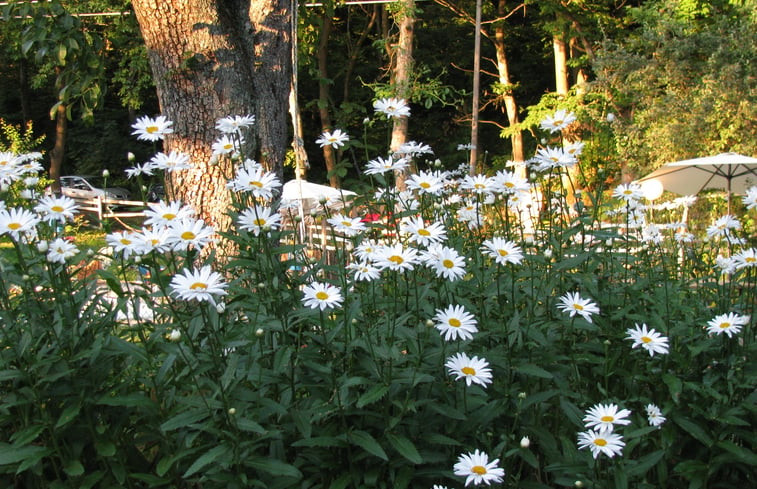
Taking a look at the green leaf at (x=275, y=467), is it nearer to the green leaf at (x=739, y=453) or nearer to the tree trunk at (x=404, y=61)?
the green leaf at (x=739, y=453)

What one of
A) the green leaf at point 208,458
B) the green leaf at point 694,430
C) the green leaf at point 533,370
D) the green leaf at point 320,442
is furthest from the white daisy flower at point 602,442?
the green leaf at point 208,458

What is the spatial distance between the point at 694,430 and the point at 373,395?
103 cm

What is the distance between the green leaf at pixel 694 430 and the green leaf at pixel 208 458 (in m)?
1.32

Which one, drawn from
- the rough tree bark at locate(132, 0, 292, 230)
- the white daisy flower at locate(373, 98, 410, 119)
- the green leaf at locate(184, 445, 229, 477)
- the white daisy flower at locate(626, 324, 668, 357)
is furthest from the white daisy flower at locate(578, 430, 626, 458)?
the rough tree bark at locate(132, 0, 292, 230)

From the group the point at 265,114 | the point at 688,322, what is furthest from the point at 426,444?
the point at 265,114

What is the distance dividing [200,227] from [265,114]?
216 centimetres

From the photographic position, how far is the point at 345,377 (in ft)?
5.79

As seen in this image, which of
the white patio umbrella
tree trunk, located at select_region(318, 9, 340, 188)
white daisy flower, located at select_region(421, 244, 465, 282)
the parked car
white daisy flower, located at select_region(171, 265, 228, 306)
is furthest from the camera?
the parked car

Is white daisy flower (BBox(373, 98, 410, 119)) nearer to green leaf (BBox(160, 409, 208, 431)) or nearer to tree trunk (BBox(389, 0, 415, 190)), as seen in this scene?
green leaf (BBox(160, 409, 208, 431))

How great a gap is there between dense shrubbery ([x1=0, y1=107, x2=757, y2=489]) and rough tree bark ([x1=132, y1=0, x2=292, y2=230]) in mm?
1353

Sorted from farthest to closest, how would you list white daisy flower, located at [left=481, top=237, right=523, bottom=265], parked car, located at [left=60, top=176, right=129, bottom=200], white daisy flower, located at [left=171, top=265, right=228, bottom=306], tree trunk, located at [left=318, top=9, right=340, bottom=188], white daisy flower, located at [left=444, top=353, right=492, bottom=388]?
parked car, located at [left=60, top=176, right=129, bottom=200], tree trunk, located at [left=318, top=9, right=340, bottom=188], white daisy flower, located at [left=481, top=237, right=523, bottom=265], white daisy flower, located at [left=444, top=353, right=492, bottom=388], white daisy flower, located at [left=171, top=265, right=228, bottom=306]

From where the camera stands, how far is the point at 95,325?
2006 millimetres

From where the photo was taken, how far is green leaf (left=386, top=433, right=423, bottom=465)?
160 centimetres

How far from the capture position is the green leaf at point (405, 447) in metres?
1.60
